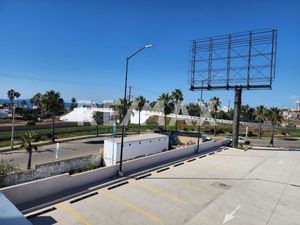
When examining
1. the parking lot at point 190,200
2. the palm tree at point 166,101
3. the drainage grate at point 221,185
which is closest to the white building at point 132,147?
the parking lot at point 190,200

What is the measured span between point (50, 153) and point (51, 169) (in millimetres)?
15941

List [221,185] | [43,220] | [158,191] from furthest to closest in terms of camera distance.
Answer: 1. [221,185]
2. [158,191]
3. [43,220]

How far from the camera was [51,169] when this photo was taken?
19016 millimetres

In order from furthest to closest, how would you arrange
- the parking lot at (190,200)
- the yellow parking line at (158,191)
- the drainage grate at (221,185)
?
the drainage grate at (221,185) < the yellow parking line at (158,191) < the parking lot at (190,200)

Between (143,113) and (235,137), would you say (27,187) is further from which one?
(143,113)

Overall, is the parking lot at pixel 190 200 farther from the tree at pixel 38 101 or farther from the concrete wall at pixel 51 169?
the tree at pixel 38 101

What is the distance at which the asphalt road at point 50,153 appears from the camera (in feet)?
96.3

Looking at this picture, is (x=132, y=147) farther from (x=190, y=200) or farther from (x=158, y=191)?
(x=190, y=200)

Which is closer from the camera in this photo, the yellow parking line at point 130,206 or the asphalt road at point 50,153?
the yellow parking line at point 130,206

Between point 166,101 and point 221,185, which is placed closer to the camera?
point 221,185

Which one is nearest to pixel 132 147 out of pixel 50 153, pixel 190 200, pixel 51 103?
pixel 190 200

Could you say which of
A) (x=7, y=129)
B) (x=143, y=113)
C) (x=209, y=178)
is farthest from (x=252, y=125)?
(x=7, y=129)

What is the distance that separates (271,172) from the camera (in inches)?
885

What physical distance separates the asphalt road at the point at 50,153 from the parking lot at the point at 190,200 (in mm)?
16434
